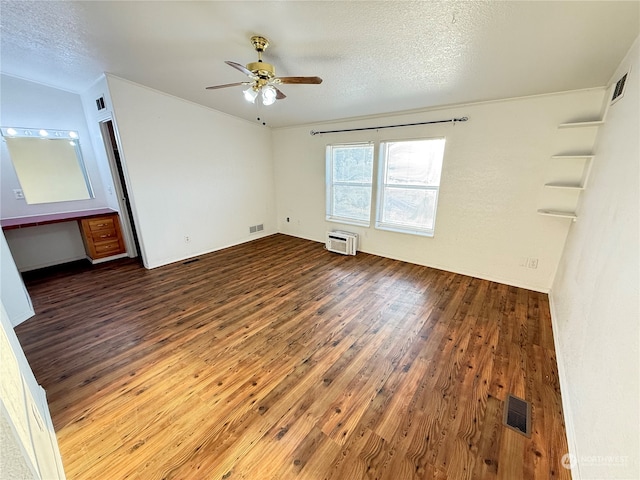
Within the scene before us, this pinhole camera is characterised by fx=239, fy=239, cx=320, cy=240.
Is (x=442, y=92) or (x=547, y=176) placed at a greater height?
(x=442, y=92)

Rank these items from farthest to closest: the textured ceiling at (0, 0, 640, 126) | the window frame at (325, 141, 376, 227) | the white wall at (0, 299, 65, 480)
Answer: the window frame at (325, 141, 376, 227), the textured ceiling at (0, 0, 640, 126), the white wall at (0, 299, 65, 480)

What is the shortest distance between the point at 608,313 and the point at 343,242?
328 centimetres

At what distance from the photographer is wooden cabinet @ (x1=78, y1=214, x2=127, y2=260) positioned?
3697 mm

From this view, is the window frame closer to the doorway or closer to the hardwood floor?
the hardwood floor

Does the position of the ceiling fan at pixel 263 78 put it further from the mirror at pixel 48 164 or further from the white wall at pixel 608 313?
the mirror at pixel 48 164

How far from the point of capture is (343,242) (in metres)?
4.34

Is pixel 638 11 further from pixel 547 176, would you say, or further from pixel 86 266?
pixel 86 266

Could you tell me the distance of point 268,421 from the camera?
1.49 metres

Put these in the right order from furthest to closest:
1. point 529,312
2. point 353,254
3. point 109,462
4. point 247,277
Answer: point 353,254 < point 247,277 < point 529,312 < point 109,462

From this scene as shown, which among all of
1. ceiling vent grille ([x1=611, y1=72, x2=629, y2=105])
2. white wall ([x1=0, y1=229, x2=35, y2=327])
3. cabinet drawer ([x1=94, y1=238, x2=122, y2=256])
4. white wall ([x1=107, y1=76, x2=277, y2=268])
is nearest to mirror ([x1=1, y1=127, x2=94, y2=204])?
cabinet drawer ([x1=94, y1=238, x2=122, y2=256])

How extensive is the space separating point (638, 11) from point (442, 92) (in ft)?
4.93

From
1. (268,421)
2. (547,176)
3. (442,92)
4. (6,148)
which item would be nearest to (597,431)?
(268,421)

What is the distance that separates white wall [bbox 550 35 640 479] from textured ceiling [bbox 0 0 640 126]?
1.70ft

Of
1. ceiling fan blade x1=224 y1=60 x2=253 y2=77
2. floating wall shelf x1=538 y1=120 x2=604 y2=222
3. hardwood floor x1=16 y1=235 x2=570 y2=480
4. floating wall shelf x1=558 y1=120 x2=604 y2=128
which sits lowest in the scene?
hardwood floor x1=16 y1=235 x2=570 y2=480
